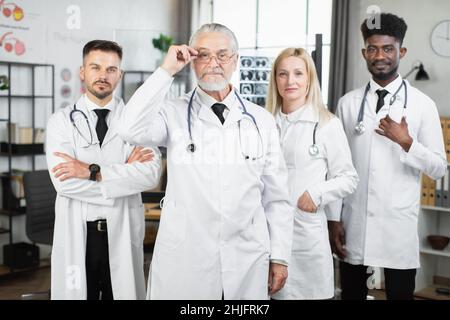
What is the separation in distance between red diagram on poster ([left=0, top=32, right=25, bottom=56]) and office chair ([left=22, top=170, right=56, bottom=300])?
0.86 metres

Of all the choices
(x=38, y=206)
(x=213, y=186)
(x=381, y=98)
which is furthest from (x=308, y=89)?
(x=38, y=206)

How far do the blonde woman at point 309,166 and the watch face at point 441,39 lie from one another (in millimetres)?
1928

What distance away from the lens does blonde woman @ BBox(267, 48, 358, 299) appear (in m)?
1.85

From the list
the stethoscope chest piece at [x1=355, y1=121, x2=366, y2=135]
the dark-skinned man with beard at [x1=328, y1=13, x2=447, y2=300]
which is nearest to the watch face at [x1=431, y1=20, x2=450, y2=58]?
the dark-skinned man with beard at [x1=328, y1=13, x2=447, y2=300]

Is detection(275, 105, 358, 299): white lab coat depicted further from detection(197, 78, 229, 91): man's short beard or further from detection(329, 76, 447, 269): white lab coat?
detection(197, 78, 229, 91): man's short beard

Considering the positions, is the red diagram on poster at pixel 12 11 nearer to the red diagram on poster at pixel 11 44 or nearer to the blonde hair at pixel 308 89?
the red diagram on poster at pixel 11 44

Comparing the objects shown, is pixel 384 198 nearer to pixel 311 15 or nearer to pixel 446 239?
pixel 311 15

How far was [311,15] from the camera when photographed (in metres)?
2.70

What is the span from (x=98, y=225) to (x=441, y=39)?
2.67m

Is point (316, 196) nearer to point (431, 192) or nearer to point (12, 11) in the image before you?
point (431, 192)

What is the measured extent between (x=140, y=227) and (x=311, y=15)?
1.46m

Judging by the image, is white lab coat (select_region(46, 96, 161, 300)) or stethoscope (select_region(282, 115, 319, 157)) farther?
stethoscope (select_region(282, 115, 319, 157))

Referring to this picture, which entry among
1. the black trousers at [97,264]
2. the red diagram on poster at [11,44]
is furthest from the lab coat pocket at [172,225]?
the red diagram on poster at [11,44]

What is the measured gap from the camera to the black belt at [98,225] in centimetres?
182
